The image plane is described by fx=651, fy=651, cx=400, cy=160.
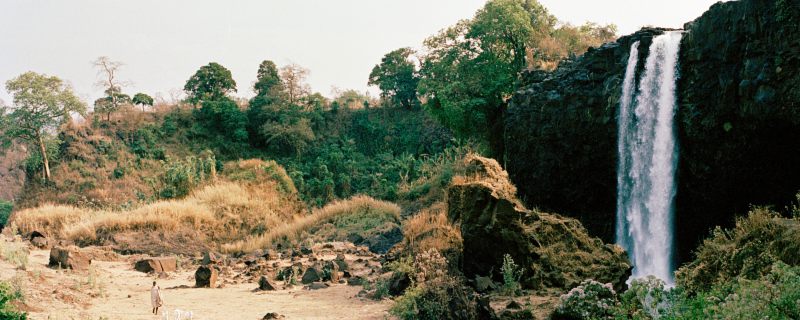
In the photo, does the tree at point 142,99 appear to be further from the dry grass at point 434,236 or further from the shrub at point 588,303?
the shrub at point 588,303

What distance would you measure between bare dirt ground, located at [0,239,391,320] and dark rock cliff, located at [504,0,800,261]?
6.87 meters

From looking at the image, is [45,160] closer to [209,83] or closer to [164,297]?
[209,83]

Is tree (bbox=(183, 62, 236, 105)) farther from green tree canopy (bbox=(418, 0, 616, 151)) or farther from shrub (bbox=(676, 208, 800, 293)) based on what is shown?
shrub (bbox=(676, 208, 800, 293))

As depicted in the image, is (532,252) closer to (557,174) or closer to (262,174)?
(557,174)

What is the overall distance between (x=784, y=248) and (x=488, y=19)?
61.4 feet

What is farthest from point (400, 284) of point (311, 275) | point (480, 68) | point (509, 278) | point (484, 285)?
point (480, 68)

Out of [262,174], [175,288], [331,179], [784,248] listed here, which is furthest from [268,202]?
[784,248]

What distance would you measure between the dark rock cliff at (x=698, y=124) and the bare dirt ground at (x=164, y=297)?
6.87 m

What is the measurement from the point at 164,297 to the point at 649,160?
11232 millimetres

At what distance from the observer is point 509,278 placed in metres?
10.5

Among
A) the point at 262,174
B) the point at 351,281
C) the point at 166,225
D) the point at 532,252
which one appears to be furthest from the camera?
the point at 262,174

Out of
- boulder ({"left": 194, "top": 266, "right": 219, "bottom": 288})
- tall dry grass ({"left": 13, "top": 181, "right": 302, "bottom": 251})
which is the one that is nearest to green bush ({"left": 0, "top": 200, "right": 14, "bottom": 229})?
tall dry grass ({"left": 13, "top": 181, "right": 302, "bottom": 251})

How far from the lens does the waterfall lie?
14961 mm

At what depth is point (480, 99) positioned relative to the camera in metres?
24.1
